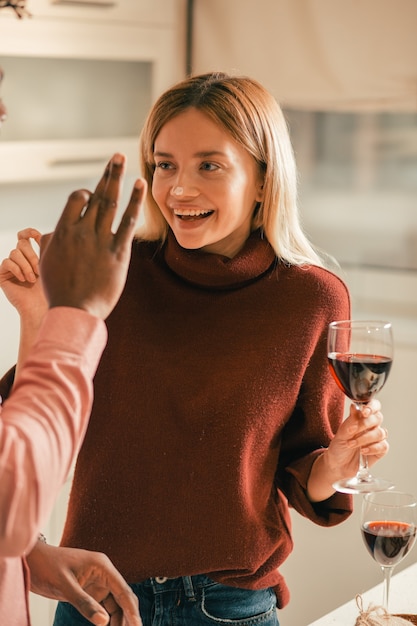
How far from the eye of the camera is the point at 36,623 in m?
2.76

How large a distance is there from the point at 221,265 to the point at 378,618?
62cm

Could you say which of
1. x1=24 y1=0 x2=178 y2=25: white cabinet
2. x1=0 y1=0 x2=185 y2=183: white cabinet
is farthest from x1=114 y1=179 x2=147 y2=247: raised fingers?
x1=24 y1=0 x2=178 y2=25: white cabinet

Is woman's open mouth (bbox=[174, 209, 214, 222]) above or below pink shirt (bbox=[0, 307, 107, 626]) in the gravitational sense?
above

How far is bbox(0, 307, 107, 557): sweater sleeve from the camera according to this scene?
0.87 meters

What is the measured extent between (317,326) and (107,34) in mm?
1507

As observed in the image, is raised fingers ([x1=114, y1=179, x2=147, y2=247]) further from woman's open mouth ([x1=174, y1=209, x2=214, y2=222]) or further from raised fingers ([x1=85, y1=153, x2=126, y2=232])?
woman's open mouth ([x1=174, y1=209, x2=214, y2=222])

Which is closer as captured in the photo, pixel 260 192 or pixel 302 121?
pixel 260 192

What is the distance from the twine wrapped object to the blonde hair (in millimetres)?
591

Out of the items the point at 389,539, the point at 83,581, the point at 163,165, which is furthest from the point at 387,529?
the point at 163,165

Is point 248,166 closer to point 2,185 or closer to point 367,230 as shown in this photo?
point 2,185

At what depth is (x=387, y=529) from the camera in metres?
1.38

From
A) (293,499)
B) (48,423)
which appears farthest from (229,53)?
(48,423)

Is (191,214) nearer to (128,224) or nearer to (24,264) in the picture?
(24,264)

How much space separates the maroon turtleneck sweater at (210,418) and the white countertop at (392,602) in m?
0.14
